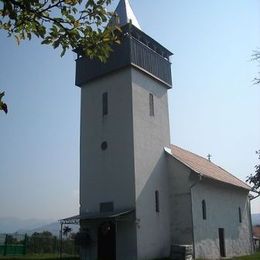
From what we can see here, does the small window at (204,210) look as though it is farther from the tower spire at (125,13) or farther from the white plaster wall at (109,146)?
the tower spire at (125,13)

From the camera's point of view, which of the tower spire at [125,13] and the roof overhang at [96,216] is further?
the tower spire at [125,13]

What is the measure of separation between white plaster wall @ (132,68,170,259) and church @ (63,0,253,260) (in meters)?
0.05

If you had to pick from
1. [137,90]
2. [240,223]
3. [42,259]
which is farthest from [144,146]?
[240,223]

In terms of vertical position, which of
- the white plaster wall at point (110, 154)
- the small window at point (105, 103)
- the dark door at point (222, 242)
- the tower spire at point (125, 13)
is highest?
the tower spire at point (125, 13)

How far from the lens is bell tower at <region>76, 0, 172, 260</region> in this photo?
69.7 ft

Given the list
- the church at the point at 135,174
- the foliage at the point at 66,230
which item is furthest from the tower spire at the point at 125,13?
the foliage at the point at 66,230

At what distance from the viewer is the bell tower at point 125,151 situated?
2125 centimetres

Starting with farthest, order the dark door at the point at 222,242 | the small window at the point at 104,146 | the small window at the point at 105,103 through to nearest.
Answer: the dark door at the point at 222,242 < the small window at the point at 105,103 < the small window at the point at 104,146

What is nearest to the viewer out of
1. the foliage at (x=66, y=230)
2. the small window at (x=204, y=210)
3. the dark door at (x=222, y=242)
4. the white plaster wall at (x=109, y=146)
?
the white plaster wall at (x=109, y=146)

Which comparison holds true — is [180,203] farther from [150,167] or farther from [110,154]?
[110,154]

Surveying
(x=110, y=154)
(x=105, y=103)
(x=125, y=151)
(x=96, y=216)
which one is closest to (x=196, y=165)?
(x=125, y=151)

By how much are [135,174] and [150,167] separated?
1.66m

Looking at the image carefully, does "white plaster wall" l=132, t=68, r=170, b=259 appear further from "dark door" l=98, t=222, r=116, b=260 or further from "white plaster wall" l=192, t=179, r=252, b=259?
A: "white plaster wall" l=192, t=179, r=252, b=259

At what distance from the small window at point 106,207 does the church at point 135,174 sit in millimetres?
53
